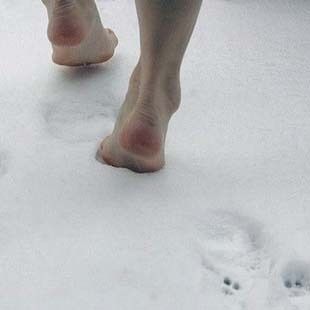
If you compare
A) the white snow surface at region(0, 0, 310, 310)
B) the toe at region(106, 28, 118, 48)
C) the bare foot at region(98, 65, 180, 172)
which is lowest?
the white snow surface at region(0, 0, 310, 310)

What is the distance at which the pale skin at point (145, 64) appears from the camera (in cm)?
95

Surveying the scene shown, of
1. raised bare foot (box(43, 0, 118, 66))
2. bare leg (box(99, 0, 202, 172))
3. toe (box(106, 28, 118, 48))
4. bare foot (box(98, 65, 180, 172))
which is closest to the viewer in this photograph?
bare leg (box(99, 0, 202, 172))

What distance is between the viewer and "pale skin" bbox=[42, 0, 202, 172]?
0.95m

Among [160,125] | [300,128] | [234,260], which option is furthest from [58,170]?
[300,128]

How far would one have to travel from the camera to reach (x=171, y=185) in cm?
112

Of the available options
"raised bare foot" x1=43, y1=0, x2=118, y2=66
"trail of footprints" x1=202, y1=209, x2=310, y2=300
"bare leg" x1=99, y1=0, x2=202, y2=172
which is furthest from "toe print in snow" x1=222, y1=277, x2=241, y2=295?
"raised bare foot" x1=43, y1=0, x2=118, y2=66

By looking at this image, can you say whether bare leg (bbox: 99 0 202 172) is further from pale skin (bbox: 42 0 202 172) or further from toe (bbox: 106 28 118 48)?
toe (bbox: 106 28 118 48)

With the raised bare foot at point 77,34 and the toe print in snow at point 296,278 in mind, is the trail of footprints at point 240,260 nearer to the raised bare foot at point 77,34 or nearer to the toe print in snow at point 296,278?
the toe print in snow at point 296,278

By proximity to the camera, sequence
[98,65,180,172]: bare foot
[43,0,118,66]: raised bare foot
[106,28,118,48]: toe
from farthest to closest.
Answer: [106,28,118,48]: toe → [43,0,118,66]: raised bare foot → [98,65,180,172]: bare foot

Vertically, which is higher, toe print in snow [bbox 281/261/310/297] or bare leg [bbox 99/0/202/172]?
bare leg [bbox 99/0/202/172]

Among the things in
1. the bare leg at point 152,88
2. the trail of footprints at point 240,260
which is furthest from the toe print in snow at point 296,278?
the bare leg at point 152,88

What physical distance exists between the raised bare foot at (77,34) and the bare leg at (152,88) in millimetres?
232

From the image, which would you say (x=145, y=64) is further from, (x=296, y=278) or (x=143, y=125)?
(x=296, y=278)

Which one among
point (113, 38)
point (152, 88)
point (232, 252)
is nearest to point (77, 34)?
point (113, 38)
